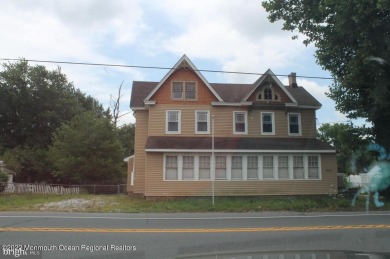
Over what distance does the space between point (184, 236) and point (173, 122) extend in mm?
15515

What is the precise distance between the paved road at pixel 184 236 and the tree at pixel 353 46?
813cm

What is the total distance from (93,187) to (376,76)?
22.8 m

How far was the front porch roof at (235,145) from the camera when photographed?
2359 centimetres

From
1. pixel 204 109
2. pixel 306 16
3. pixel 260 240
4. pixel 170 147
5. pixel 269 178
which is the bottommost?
pixel 260 240

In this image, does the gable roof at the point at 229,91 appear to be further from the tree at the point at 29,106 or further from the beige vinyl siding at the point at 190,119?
the tree at the point at 29,106

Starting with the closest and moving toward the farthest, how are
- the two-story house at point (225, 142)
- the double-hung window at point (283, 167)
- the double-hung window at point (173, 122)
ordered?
the two-story house at point (225, 142)
the double-hung window at point (283, 167)
the double-hung window at point (173, 122)

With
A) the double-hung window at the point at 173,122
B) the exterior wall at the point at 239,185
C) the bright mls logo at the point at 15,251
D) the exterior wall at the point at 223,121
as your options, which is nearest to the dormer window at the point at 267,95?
the exterior wall at the point at 223,121

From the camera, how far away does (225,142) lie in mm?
24625

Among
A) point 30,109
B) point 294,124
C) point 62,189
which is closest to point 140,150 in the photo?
point 62,189

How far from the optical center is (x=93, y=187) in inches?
1254

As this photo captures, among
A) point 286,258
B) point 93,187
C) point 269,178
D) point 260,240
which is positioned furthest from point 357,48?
point 93,187

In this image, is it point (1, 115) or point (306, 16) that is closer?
point (306, 16)

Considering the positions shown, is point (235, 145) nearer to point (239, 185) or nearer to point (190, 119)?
point (239, 185)

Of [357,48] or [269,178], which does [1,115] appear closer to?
[269,178]
